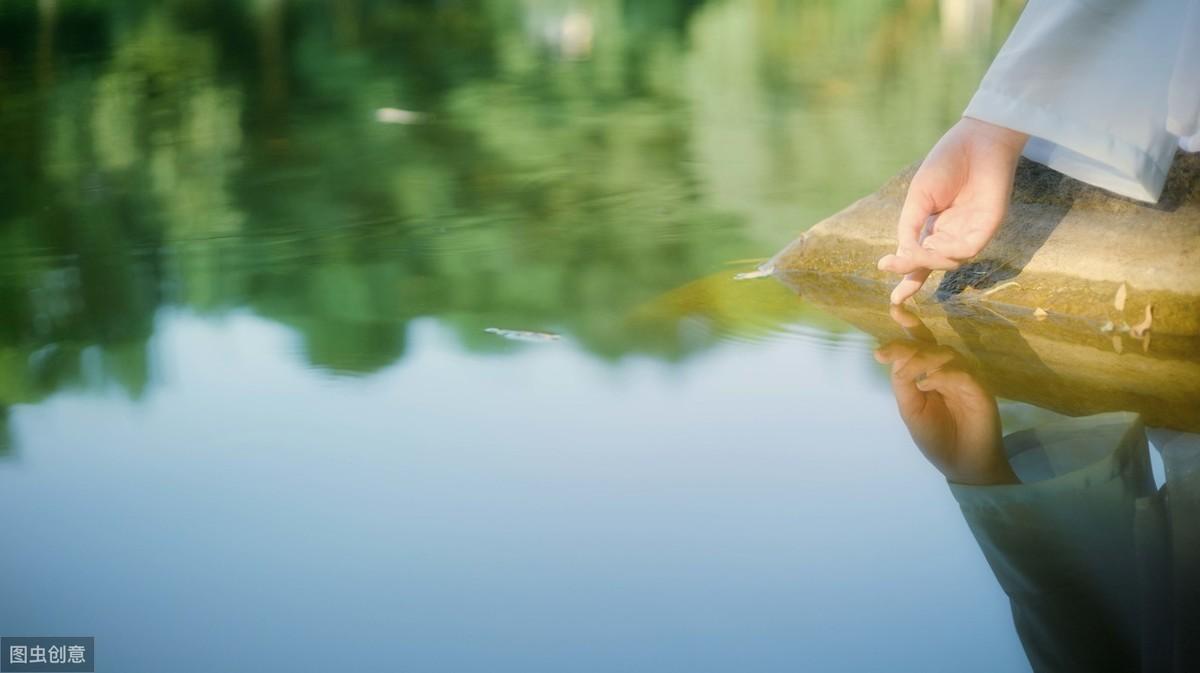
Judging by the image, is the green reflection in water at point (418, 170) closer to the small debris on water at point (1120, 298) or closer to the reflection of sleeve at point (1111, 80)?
the small debris on water at point (1120, 298)

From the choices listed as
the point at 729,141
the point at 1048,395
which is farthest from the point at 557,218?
the point at 1048,395

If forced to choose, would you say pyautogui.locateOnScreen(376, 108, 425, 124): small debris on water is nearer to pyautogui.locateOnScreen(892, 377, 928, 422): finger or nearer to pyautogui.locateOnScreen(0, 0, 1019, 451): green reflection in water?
pyautogui.locateOnScreen(0, 0, 1019, 451): green reflection in water

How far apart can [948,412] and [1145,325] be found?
1.45ft

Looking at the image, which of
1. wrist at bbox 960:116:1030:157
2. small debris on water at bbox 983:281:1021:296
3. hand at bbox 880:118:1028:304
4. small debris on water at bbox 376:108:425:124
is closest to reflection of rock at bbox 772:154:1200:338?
small debris on water at bbox 983:281:1021:296

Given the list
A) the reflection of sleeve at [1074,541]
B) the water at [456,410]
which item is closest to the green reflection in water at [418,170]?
the water at [456,410]

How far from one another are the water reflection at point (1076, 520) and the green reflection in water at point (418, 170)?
1.39 feet

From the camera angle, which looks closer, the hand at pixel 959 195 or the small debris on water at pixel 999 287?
the hand at pixel 959 195

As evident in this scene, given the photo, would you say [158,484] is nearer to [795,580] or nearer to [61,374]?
[61,374]

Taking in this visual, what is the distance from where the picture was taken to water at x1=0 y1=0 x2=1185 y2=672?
4.12 feet

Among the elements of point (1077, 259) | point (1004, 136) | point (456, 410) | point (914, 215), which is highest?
point (1004, 136)

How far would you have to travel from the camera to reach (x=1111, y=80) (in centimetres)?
153

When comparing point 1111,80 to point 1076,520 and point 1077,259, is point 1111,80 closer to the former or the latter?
point 1076,520

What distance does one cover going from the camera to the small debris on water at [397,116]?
13.0 feet

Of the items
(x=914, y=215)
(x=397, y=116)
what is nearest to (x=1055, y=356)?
(x=914, y=215)
